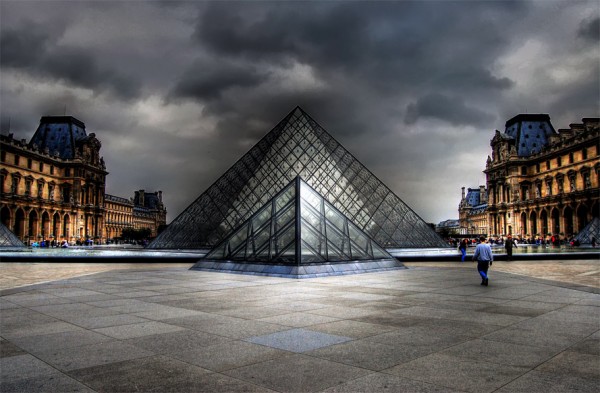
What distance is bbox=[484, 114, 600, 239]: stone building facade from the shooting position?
58.8 m

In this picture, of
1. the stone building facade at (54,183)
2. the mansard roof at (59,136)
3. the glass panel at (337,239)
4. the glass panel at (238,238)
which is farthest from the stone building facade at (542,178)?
the mansard roof at (59,136)

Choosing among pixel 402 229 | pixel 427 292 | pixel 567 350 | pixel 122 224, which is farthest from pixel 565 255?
pixel 122 224

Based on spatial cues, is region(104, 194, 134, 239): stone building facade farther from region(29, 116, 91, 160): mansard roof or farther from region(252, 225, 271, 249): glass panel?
region(252, 225, 271, 249): glass panel

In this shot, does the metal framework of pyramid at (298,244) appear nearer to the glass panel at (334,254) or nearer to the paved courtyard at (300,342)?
the glass panel at (334,254)

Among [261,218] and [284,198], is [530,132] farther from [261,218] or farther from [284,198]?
[261,218]

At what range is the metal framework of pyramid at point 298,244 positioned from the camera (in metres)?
13.5

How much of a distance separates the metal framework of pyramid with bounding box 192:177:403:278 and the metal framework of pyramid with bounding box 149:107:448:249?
11498 millimetres

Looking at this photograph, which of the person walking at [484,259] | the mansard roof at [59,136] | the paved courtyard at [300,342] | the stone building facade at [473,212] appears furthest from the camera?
the stone building facade at [473,212]

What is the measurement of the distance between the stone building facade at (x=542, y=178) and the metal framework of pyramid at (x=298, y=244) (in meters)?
52.3

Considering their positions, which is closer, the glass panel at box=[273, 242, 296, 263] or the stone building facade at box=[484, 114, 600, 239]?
the glass panel at box=[273, 242, 296, 263]

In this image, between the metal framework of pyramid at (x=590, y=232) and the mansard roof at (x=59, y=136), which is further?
the mansard roof at (x=59, y=136)

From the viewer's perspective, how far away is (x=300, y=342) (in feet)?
15.9

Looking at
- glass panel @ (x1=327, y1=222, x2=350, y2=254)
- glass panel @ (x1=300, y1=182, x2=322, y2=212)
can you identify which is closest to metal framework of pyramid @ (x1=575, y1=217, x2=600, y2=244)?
glass panel @ (x1=327, y1=222, x2=350, y2=254)

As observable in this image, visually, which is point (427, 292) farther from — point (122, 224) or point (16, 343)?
point (122, 224)
